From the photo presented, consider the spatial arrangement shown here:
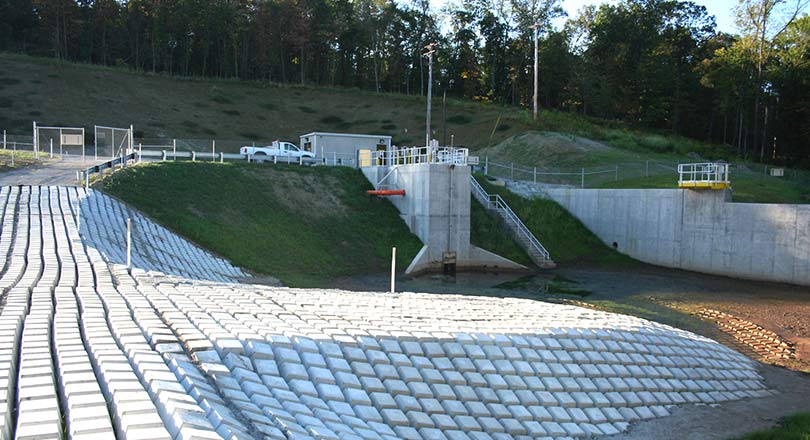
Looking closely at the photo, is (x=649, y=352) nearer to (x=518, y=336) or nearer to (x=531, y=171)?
(x=518, y=336)

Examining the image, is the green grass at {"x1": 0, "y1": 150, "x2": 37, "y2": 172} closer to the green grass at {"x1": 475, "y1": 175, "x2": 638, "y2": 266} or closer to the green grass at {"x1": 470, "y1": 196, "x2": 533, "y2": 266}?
the green grass at {"x1": 470, "y1": 196, "x2": 533, "y2": 266}

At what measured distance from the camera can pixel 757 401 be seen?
13.1 meters

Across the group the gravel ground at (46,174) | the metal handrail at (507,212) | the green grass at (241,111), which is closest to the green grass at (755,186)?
the metal handrail at (507,212)

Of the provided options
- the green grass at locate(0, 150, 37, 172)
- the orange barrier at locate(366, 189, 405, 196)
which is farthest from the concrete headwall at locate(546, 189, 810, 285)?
the green grass at locate(0, 150, 37, 172)

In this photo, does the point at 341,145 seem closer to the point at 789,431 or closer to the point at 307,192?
the point at 307,192

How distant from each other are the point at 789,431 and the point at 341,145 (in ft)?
104

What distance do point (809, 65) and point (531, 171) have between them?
30.4 meters

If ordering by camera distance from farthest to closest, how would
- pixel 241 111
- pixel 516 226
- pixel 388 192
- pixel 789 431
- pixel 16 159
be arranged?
1. pixel 241 111
2. pixel 516 226
3. pixel 388 192
4. pixel 16 159
5. pixel 789 431

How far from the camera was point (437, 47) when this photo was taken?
262 feet

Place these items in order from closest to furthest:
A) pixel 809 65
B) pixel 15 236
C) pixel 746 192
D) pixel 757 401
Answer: pixel 757 401 → pixel 15 236 → pixel 746 192 → pixel 809 65

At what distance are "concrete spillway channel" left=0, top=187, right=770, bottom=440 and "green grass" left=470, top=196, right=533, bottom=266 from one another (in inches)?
590

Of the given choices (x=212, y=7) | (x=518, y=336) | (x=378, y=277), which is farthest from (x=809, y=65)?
(x=212, y=7)

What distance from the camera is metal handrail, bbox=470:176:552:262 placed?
103ft

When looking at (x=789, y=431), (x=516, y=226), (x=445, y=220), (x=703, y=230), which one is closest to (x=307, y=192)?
(x=445, y=220)
